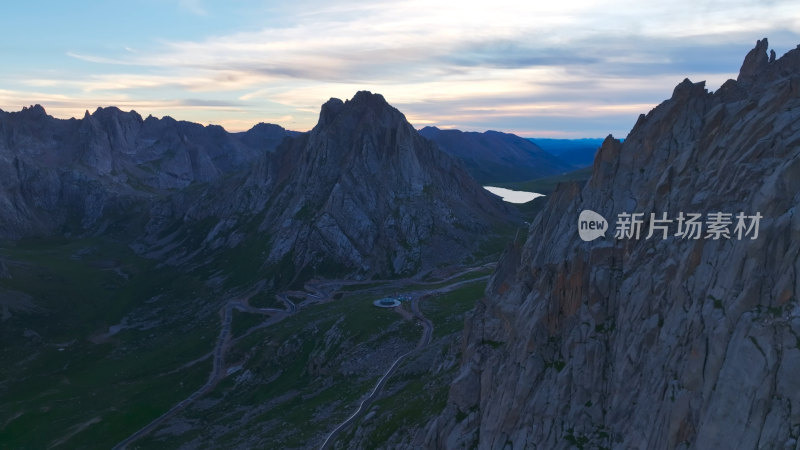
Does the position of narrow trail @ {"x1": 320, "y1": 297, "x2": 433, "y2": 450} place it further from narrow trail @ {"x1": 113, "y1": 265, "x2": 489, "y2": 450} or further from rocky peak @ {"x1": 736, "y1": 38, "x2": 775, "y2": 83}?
rocky peak @ {"x1": 736, "y1": 38, "x2": 775, "y2": 83}

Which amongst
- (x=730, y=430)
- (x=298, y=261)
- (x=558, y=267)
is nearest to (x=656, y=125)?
(x=558, y=267)

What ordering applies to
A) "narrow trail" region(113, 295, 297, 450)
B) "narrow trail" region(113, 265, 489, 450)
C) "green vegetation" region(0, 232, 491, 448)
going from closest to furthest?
1. "narrow trail" region(113, 265, 489, 450)
2. "green vegetation" region(0, 232, 491, 448)
3. "narrow trail" region(113, 295, 297, 450)

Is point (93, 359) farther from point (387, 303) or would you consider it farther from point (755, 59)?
point (755, 59)

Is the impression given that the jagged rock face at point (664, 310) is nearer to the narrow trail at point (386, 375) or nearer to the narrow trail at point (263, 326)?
the narrow trail at point (386, 375)

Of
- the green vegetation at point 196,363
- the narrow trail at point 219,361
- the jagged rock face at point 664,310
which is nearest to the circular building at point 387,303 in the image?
the green vegetation at point 196,363

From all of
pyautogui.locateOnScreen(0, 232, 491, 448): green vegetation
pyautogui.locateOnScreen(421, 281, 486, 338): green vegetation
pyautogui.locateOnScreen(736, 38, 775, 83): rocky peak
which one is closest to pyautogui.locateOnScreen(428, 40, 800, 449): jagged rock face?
pyautogui.locateOnScreen(736, 38, 775, 83): rocky peak

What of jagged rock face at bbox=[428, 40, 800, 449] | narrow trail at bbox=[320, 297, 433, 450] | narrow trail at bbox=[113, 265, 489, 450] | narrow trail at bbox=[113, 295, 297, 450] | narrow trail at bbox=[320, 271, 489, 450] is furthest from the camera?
narrow trail at bbox=[113, 295, 297, 450]
